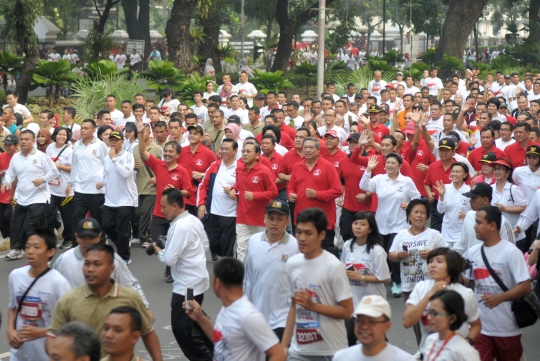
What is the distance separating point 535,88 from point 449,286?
1801cm

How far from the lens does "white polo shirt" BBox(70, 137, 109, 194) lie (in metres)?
12.9

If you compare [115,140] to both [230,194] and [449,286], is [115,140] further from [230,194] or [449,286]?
[449,286]

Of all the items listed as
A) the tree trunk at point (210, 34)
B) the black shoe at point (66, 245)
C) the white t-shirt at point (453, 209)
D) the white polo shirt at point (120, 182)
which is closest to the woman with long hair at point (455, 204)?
the white t-shirt at point (453, 209)

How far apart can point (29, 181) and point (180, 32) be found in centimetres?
1705

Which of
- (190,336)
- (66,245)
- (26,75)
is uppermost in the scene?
(26,75)

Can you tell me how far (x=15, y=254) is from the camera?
1316 centimetres

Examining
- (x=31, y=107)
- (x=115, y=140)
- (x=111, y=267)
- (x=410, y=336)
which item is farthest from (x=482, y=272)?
(x=31, y=107)

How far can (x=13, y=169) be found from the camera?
494 inches

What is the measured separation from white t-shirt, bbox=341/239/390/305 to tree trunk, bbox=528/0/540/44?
38.8 meters

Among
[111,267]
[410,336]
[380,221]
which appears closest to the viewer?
[111,267]

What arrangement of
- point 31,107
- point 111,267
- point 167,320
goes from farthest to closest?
1. point 31,107
2. point 167,320
3. point 111,267

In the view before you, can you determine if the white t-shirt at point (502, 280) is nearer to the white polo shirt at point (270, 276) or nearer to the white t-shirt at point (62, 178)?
the white polo shirt at point (270, 276)

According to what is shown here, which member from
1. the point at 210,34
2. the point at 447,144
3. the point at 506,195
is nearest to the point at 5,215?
the point at 447,144

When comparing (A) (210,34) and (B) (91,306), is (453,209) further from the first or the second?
(A) (210,34)
